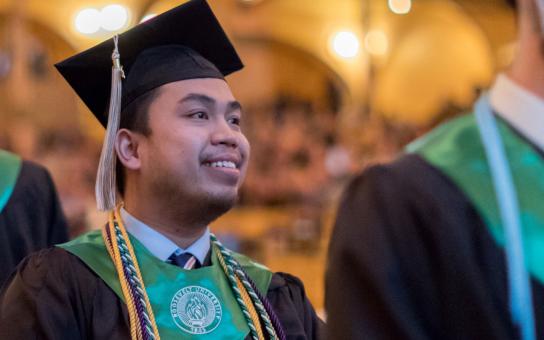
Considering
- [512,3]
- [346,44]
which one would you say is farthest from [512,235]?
[346,44]

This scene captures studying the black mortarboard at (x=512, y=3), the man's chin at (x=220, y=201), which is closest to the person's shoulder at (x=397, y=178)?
the black mortarboard at (x=512, y=3)

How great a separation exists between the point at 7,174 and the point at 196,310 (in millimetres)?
911

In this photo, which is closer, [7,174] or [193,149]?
[193,149]

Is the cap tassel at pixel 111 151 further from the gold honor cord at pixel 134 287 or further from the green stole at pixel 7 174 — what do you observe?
the green stole at pixel 7 174

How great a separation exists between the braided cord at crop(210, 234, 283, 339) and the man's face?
7.9 inches

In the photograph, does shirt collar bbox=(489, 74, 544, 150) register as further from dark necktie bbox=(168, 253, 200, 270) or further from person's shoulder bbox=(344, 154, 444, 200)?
dark necktie bbox=(168, 253, 200, 270)

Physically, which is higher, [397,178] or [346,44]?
[346,44]

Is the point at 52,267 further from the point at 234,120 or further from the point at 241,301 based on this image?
the point at 234,120

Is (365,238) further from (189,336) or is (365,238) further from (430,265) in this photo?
(189,336)

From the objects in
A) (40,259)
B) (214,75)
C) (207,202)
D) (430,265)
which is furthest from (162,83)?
(430,265)

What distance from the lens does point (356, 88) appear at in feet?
53.4

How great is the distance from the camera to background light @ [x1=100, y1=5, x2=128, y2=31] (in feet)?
40.7

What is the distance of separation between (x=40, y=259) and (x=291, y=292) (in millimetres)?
675

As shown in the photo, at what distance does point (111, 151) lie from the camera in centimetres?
223
